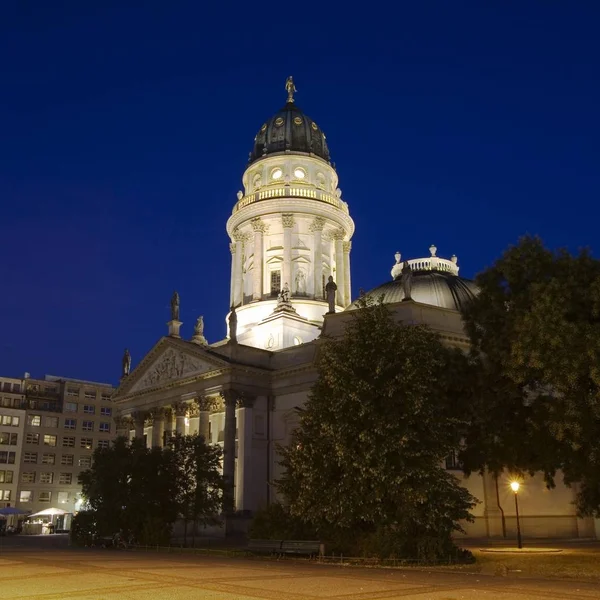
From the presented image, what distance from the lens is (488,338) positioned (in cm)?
2798

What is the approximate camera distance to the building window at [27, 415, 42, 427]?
9219cm

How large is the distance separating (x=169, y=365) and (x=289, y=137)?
28106 mm

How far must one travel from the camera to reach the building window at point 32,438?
299 feet

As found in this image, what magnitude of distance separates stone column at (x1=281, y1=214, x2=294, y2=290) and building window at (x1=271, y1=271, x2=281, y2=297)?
92 centimetres

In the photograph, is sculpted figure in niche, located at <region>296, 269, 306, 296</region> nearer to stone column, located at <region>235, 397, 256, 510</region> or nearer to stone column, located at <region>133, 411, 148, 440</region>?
stone column, located at <region>235, 397, 256, 510</region>

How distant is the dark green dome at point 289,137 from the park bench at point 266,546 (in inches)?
1971

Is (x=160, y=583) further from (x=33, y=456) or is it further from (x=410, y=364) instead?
(x=33, y=456)

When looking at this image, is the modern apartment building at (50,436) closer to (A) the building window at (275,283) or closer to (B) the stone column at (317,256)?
(A) the building window at (275,283)

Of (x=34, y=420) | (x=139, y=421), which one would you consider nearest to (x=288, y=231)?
(x=139, y=421)

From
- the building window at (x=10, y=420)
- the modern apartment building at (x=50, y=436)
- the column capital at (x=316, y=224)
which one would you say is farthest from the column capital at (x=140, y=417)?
the building window at (x=10, y=420)

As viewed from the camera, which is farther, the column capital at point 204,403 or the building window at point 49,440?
the building window at point 49,440

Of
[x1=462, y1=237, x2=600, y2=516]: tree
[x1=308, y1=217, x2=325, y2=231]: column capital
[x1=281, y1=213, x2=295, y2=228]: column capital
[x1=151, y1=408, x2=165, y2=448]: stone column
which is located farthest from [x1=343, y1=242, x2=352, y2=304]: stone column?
[x1=462, y1=237, x2=600, y2=516]: tree

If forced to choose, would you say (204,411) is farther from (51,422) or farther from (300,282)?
(51,422)

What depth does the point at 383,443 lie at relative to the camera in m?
26.9
